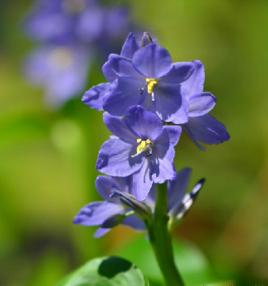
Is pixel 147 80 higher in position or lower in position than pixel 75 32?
higher

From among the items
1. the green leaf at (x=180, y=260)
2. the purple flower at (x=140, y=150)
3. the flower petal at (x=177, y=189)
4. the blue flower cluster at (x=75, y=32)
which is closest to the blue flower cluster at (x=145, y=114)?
the purple flower at (x=140, y=150)

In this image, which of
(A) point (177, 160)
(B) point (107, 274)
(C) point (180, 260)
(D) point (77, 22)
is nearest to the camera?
(B) point (107, 274)

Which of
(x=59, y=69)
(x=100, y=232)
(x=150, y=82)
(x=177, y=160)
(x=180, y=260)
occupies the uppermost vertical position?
(x=150, y=82)

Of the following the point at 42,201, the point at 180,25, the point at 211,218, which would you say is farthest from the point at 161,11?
the point at 211,218

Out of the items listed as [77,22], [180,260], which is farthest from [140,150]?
[77,22]

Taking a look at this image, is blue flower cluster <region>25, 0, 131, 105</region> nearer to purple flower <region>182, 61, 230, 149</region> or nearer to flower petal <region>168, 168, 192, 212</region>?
flower petal <region>168, 168, 192, 212</region>

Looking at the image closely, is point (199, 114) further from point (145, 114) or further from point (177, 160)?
point (177, 160)

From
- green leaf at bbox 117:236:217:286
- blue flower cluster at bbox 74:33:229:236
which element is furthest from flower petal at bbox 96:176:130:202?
green leaf at bbox 117:236:217:286
